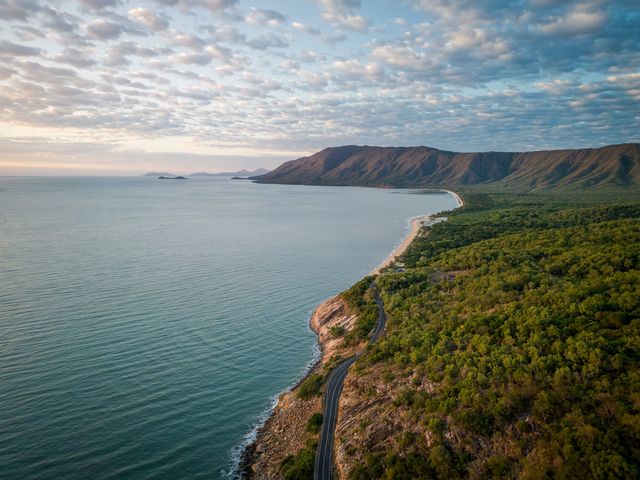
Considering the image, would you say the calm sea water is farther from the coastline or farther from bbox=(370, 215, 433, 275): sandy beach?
bbox=(370, 215, 433, 275): sandy beach

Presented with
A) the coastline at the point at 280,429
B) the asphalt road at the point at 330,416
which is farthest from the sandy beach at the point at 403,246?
the asphalt road at the point at 330,416

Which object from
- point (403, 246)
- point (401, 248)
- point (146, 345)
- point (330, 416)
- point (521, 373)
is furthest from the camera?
point (403, 246)

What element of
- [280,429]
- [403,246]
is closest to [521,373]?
[280,429]

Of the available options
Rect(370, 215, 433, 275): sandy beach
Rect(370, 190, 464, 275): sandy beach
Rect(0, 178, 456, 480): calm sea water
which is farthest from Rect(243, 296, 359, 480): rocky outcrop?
Rect(370, 190, 464, 275): sandy beach

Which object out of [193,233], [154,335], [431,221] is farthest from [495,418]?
[431,221]

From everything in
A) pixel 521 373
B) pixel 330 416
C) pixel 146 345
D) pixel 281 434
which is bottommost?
pixel 281 434

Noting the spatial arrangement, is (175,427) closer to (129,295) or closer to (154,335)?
(154,335)

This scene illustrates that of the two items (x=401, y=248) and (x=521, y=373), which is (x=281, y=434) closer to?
(x=521, y=373)
